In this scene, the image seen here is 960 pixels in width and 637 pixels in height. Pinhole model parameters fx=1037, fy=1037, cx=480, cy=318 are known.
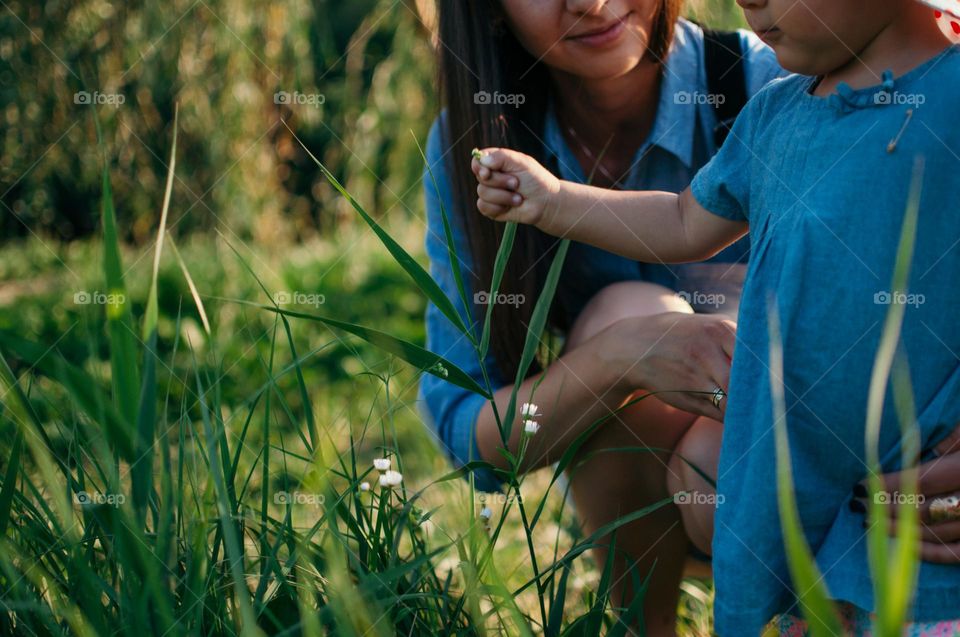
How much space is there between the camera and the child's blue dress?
1042mm

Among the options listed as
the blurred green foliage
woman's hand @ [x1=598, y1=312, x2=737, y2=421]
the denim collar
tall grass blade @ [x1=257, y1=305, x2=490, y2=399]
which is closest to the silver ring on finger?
woman's hand @ [x1=598, y1=312, x2=737, y2=421]

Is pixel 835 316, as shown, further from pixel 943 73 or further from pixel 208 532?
pixel 208 532

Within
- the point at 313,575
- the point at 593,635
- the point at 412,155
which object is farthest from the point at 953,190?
the point at 412,155

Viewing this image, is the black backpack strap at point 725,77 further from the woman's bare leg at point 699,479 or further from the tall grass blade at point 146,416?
the tall grass blade at point 146,416

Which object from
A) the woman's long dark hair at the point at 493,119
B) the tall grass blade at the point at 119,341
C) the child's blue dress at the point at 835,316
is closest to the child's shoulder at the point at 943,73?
the child's blue dress at the point at 835,316

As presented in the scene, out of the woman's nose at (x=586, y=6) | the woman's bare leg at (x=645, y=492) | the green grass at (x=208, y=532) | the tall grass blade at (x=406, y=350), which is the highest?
the woman's nose at (x=586, y=6)

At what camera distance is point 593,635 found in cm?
110

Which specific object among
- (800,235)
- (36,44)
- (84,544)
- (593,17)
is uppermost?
(36,44)

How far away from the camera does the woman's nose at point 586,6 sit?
151cm

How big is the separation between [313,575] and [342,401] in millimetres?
1987

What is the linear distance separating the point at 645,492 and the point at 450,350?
Result: 0.40 metres

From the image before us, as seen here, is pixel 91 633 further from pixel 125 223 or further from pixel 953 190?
pixel 125 223

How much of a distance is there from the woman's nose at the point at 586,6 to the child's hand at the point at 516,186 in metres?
0.41

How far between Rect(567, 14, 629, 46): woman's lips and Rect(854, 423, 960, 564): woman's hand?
30.8 inches
